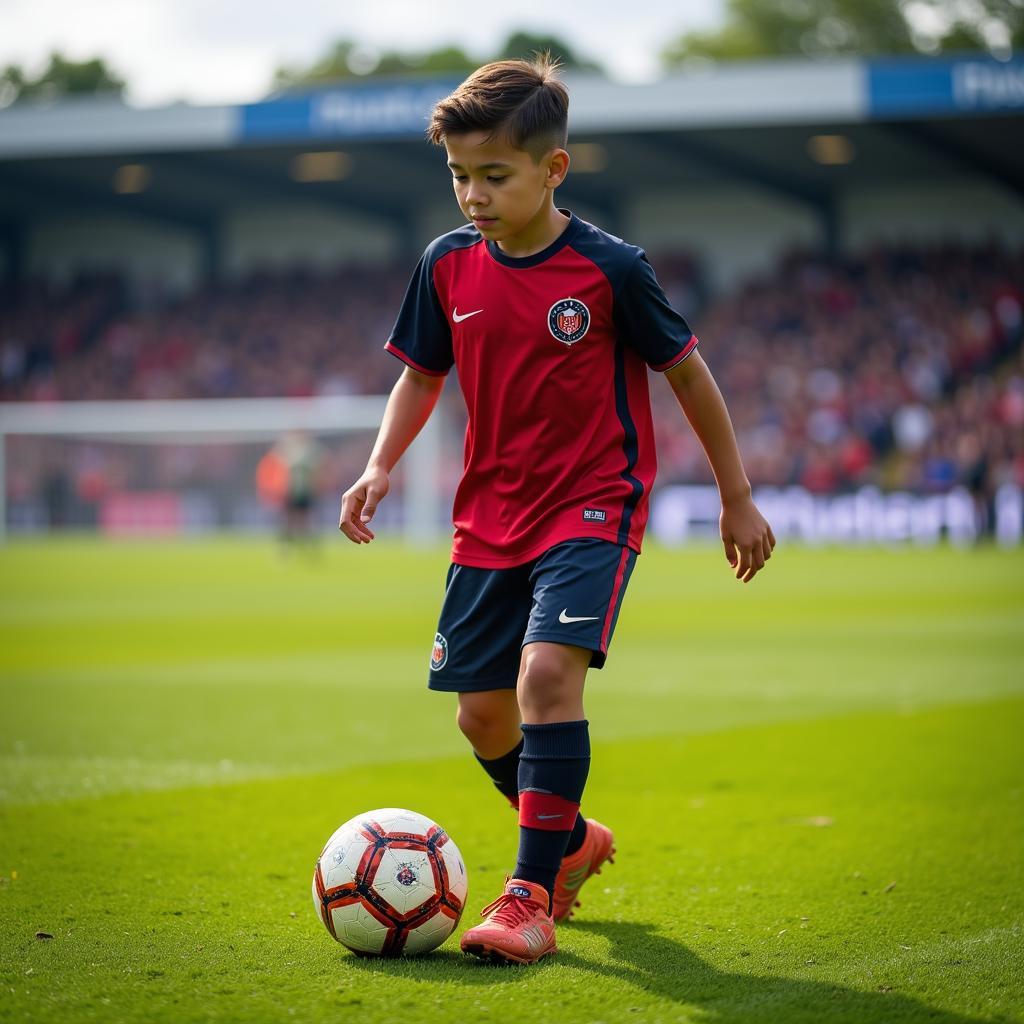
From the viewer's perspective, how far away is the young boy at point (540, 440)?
3568 mm

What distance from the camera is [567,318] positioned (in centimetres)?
374

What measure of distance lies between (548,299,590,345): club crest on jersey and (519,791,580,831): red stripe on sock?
1127 millimetres

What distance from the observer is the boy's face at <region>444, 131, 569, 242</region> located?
11.9 ft

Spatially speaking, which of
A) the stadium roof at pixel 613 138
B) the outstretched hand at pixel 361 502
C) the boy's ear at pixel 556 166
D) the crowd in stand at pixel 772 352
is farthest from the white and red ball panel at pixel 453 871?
the stadium roof at pixel 613 138

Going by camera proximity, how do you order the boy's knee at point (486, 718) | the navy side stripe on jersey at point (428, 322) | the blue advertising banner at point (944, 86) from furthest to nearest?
1. the blue advertising banner at point (944, 86)
2. the navy side stripe on jersey at point (428, 322)
3. the boy's knee at point (486, 718)

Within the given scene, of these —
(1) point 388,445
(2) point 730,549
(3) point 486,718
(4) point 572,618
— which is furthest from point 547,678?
(1) point 388,445

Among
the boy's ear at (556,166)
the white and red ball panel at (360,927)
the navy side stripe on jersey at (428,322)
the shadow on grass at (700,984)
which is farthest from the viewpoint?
the navy side stripe on jersey at (428,322)

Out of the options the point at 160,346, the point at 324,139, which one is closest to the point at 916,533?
the point at 324,139

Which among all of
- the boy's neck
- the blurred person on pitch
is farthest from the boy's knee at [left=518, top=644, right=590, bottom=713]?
the blurred person on pitch

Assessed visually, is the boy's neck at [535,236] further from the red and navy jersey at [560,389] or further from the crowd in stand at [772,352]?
the crowd in stand at [772,352]

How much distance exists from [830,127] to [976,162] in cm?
419

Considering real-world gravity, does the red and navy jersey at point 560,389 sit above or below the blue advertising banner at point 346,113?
below

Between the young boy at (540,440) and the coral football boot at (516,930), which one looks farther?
the young boy at (540,440)

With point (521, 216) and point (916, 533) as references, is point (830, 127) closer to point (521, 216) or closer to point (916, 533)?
point (916, 533)
